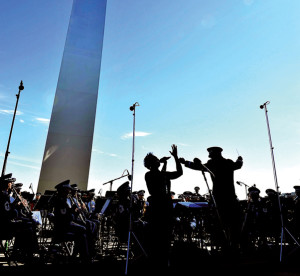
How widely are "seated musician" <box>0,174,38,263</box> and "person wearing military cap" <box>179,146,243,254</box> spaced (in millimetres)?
3424

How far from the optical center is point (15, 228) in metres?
4.08

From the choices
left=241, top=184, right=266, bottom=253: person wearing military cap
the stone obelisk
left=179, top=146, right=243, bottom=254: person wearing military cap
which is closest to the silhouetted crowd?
left=179, top=146, right=243, bottom=254: person wearing military cap

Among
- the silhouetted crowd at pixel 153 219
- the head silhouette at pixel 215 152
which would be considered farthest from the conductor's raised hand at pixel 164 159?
the head silhouette at pixel 215 152

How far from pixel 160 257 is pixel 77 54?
12.9 metres

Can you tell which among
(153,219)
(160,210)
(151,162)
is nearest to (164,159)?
(151,162)

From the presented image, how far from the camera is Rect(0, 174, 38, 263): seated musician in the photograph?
3.93 m

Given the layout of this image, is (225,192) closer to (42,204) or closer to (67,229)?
(67,229)

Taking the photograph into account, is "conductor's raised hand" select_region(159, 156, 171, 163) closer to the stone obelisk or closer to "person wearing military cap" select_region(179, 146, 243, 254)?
"person wearing military cap" select_region(179, 146, 243, 254)

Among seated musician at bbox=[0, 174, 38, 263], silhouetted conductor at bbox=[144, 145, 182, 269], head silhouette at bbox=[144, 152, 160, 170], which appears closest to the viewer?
silhouetted conductor at bbox=[144, 145, 182, 269]

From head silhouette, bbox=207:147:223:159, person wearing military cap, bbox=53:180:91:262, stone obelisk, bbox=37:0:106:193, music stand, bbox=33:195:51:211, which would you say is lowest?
person wearing military cap, bbox=53:180:91:262

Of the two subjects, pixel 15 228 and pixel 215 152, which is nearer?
pixel 15 228

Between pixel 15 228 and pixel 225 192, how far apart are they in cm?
420

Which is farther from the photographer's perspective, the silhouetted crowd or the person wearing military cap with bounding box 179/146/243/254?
the person wearing military cap with bounding box 179/146/243/254

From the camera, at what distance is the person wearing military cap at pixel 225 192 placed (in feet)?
13.8
